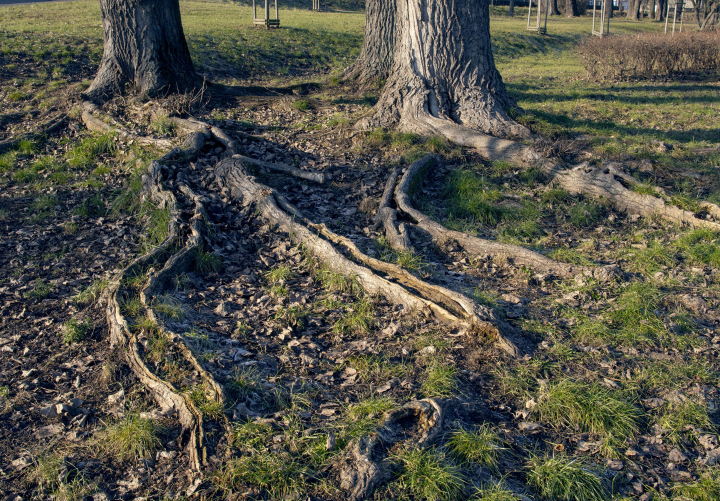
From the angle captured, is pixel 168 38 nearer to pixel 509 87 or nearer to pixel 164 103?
pixel 164 103

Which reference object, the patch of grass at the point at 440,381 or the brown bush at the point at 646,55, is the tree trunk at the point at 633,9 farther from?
the patch of grass at the point at 440,381

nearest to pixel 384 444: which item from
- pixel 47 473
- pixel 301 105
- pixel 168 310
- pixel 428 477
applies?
pixel 428 477

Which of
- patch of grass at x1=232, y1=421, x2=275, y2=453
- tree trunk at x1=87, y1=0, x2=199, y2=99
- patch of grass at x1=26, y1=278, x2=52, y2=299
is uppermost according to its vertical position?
tree trunk at x1=87, y1=0, x2=199, y2=99

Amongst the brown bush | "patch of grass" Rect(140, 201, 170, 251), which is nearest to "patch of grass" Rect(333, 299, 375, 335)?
"patch of grass" Rect(140, 201, 170, 251)

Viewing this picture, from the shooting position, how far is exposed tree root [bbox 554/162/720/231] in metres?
6.00

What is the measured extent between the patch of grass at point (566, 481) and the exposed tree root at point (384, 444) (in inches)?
24.0

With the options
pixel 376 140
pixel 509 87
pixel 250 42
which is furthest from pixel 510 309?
pixel 250 42

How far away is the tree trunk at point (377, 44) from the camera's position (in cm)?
1168

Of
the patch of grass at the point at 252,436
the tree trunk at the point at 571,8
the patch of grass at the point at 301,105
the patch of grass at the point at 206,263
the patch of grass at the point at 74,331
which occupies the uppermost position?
the tree trunk at the point at 571,8

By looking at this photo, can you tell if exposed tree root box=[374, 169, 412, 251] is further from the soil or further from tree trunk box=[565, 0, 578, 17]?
tree trunk box=[565, 0, 578, 17]

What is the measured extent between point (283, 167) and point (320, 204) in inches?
40.2

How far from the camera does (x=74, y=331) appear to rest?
4328 millimetres

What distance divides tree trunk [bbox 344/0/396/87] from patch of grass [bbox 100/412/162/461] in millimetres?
9514

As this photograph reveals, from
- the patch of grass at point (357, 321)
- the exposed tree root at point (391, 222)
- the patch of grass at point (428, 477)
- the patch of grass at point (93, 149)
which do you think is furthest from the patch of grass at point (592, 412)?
the patch of grass at point (93, 149)
